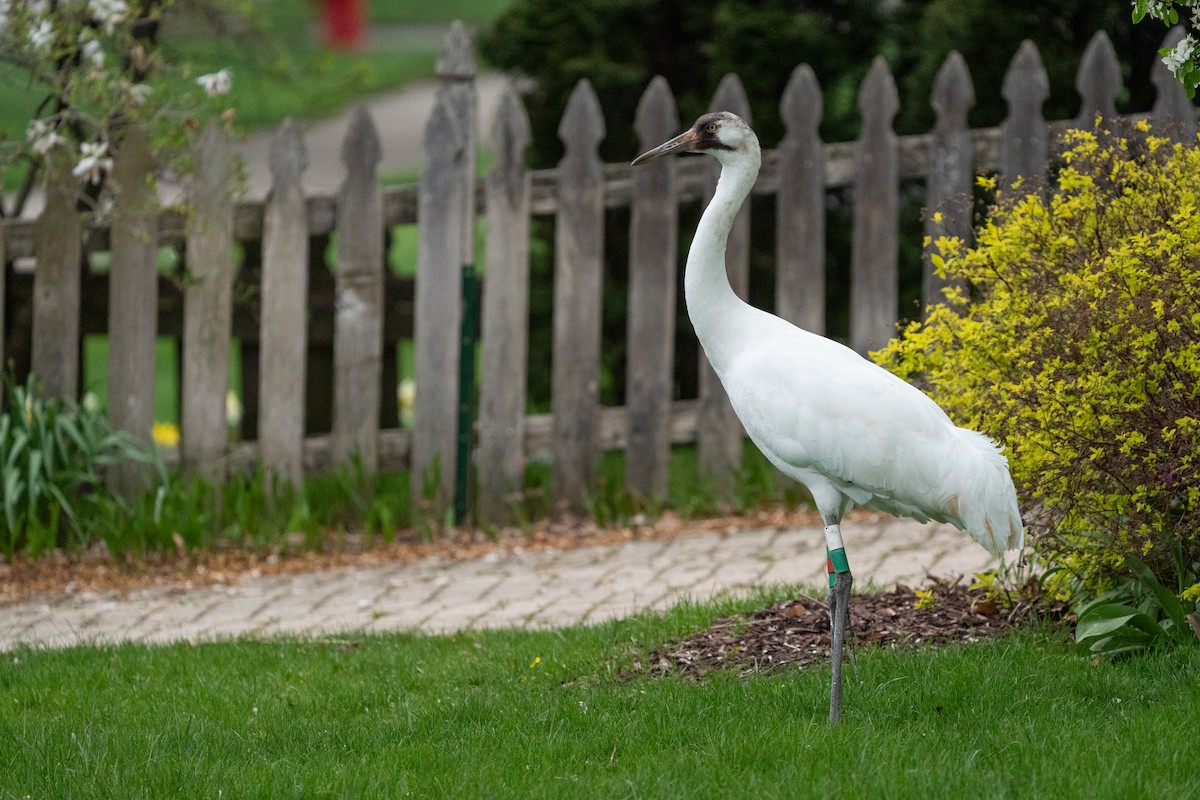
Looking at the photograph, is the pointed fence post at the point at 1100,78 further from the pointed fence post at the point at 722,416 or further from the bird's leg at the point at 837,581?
the bird's leg at the point at 837,581

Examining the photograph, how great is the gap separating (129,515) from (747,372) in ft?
12.9

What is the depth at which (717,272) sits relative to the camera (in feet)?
15.4

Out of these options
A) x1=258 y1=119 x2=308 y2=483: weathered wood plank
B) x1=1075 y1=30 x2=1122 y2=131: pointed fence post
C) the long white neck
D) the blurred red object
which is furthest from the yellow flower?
the blurred red object

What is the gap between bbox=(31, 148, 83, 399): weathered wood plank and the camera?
282 inches

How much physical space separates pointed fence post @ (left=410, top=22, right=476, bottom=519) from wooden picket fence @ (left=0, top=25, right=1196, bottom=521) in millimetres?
11

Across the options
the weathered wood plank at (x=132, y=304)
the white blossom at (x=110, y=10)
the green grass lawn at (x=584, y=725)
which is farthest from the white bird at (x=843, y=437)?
the weathered wood plank at (x=132, y=304)

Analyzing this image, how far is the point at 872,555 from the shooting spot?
6.76 meters

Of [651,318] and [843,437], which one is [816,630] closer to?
[843,437]

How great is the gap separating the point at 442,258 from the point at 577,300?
76cm

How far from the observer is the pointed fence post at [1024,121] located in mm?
7629

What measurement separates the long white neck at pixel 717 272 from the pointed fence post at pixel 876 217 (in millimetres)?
3139

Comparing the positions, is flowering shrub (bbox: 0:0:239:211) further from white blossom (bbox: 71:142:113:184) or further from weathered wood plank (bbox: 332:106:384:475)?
weathered wood plank (bbox: 332:106:384:475)

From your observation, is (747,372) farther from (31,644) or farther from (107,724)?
(31,644)

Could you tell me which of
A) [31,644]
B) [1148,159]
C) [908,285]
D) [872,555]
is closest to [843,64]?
[908,285]
